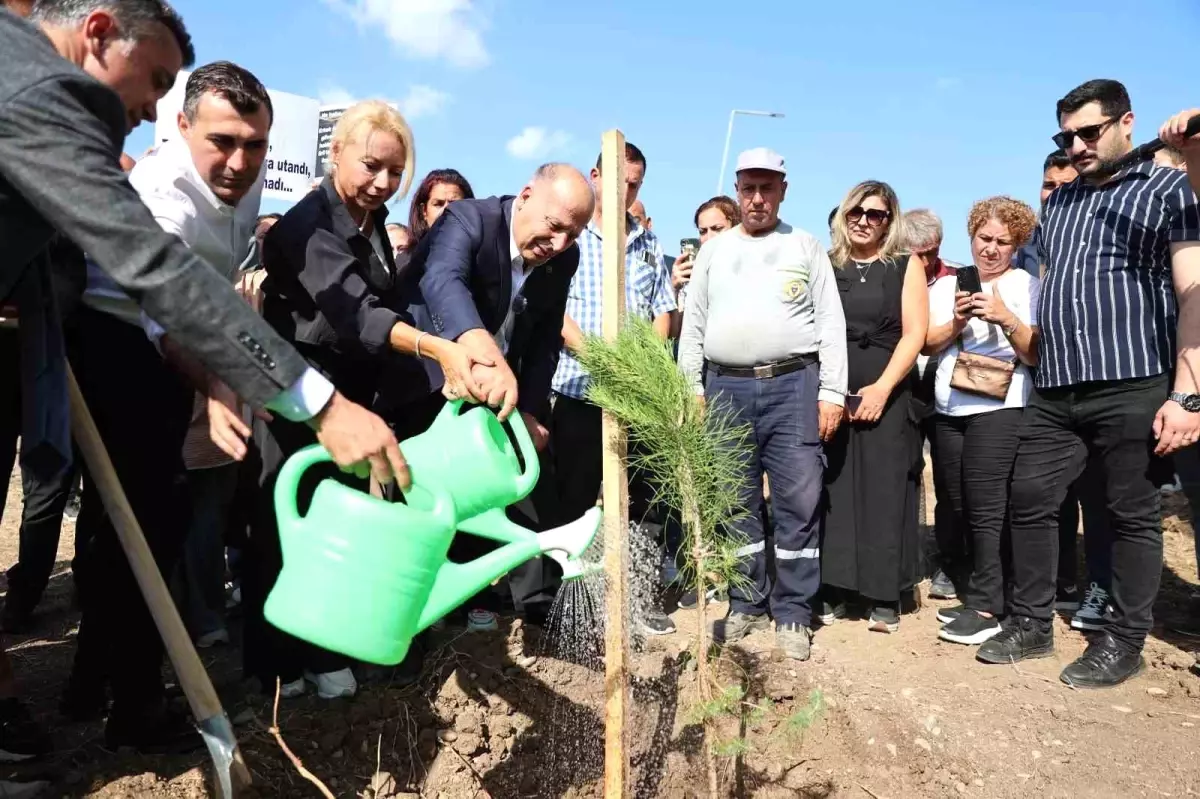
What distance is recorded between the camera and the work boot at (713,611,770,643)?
353cm

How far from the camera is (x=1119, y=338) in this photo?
124 inches

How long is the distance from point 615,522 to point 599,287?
2124 millimetres

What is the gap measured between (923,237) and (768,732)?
2472 mm

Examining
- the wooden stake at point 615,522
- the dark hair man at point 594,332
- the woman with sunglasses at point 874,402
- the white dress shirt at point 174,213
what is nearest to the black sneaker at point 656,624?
the dark hair man at point 594,332

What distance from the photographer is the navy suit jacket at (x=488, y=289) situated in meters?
2.39

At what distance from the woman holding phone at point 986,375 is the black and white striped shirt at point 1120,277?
362 mm

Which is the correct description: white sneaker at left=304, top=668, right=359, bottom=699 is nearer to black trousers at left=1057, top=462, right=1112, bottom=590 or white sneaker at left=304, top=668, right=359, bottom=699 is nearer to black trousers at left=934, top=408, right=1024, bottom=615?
black trousers at left=934, top=408, right=1024, bottom=615

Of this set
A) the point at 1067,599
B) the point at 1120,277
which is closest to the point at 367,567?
the point at 1120,277

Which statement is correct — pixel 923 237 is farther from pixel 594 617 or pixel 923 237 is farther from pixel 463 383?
pixel 463 383

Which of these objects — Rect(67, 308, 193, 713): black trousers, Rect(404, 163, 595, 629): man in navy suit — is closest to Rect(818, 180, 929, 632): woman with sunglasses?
Rect(404, 163, 595, 629): man in navy suit

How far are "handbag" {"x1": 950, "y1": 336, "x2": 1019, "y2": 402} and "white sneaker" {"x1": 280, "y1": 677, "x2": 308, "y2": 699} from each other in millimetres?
2940

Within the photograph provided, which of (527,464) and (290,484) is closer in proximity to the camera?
(290,484)

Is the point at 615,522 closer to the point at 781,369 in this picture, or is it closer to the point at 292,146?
the point at 781,369

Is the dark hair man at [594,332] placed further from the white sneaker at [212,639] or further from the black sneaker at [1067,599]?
the black sneaker at [1067,599]
